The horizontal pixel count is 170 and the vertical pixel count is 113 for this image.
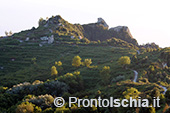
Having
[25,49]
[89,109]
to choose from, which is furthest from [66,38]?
[89,109]

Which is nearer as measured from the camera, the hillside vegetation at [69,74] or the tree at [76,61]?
the hillside vegetation at [69,74]

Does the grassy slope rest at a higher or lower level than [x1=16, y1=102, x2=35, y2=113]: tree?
higher

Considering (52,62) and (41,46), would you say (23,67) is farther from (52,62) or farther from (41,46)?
(41,46)

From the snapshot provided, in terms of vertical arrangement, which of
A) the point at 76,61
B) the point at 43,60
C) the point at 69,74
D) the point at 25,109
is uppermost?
the point at 76,61

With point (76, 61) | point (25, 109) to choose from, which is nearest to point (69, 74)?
point (76, 61)

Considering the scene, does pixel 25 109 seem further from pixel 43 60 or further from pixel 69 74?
pixel 43 60

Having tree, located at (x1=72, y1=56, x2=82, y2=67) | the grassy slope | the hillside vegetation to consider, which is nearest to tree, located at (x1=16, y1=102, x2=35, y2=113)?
the hillside vegetation

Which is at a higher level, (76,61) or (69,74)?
(76,61)

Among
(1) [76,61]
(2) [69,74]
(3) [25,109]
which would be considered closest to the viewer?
(3) [25,109]

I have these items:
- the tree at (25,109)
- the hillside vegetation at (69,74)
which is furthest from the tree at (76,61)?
the tree at (25,109)

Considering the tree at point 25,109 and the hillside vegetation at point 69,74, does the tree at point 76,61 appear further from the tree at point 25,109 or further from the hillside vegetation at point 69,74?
the tree at point 25,109

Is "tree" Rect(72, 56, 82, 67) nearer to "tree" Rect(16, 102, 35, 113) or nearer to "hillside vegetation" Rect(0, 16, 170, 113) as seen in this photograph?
"hillside vegetation" Rect(0, 16, 170, 113)

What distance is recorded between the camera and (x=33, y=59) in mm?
136375

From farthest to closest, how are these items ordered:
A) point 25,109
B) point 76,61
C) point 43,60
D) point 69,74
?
point 43,60 < point 76,61 < point 69,74 < point 25,109
